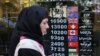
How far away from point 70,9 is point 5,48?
1690mm

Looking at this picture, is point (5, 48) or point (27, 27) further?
point (5, 48)

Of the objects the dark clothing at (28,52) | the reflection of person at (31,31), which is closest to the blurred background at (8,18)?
the reflection of person at (31,31)

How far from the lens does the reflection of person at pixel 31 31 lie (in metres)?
2.89

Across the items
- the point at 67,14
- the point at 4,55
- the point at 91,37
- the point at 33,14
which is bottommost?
the point at 4,55

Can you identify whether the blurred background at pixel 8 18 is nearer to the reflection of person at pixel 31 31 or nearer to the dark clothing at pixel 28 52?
the reflection of person at pixel 31 31

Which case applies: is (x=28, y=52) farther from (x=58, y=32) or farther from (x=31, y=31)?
(x=58, y=32)

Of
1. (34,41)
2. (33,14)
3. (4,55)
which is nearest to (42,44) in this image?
(34,41)

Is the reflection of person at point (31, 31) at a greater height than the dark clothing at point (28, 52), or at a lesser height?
greater

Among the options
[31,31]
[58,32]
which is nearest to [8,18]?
[58,32]

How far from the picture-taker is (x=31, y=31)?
291 cm

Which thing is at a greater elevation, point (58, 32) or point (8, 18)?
point (8, 18)

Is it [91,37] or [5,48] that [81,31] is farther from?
[5,48]

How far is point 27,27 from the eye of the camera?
2906 mm

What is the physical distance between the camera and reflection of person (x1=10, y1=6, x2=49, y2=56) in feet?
9.50
